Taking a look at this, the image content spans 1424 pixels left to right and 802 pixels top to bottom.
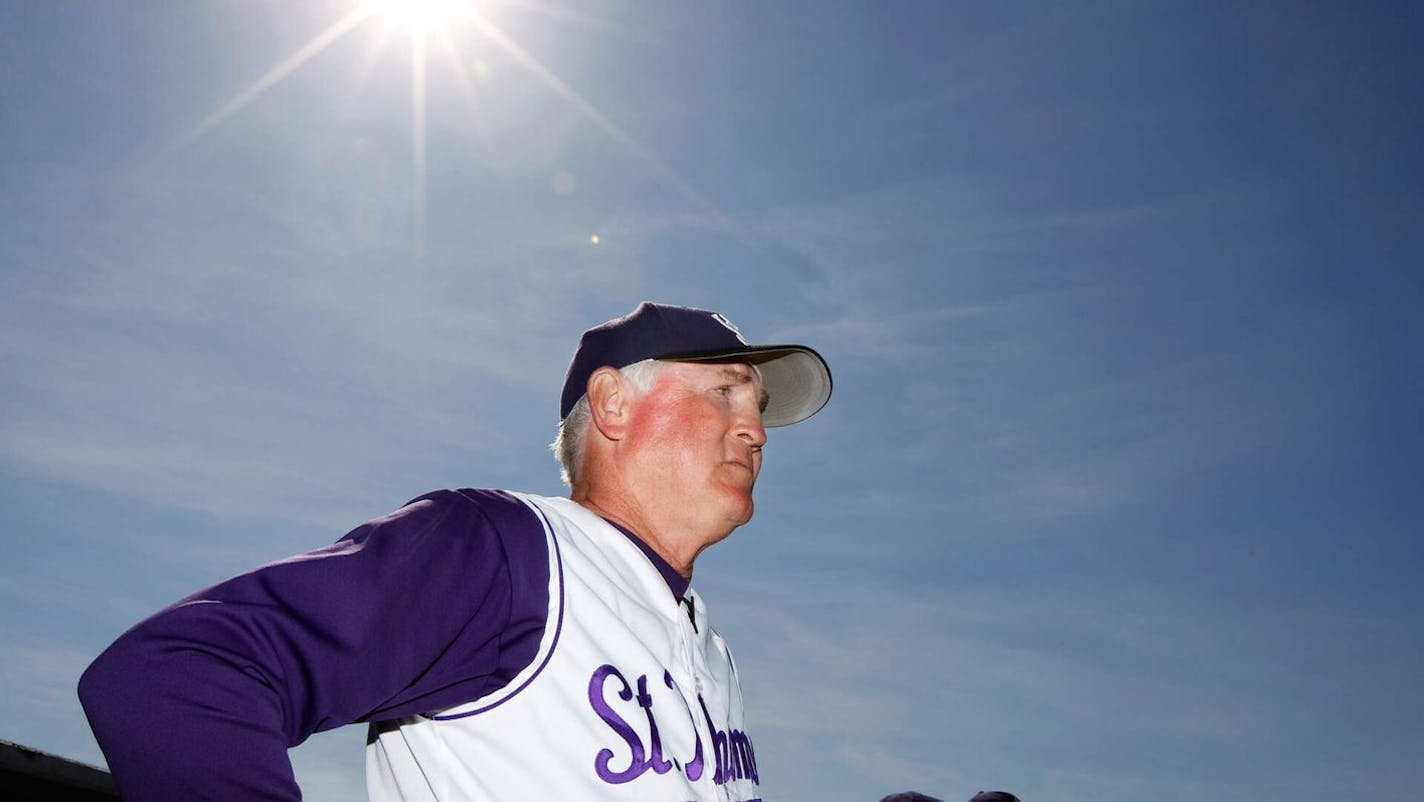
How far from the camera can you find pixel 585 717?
1910mm

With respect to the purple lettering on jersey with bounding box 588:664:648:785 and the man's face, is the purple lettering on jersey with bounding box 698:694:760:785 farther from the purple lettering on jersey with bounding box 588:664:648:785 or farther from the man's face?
the man's face

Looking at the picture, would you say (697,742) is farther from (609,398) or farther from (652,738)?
(609,398)


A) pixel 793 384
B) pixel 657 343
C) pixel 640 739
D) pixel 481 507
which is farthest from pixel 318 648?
pixel 793 384

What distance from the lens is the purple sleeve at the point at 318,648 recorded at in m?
1.27

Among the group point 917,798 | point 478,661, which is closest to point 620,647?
point 478,661

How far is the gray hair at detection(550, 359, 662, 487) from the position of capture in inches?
102

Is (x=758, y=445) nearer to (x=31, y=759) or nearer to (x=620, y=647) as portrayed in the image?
(x=620, y=647)

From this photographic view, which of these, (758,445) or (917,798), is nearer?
(758,445)

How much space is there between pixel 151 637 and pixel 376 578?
0.31 m

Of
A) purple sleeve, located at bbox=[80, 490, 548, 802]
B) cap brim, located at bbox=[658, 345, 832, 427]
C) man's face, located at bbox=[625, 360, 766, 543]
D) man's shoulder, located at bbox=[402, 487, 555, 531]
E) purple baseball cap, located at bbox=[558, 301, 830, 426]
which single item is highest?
cap brim, located at bbox=[658, 345, 832, 427]

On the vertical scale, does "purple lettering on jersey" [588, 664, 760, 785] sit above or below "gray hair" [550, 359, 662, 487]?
below

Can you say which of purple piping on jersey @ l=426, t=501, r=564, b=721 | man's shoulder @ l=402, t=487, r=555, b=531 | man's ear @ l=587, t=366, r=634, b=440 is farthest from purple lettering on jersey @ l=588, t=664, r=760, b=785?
man's ear @ l=587, t=366, r=634, b=440

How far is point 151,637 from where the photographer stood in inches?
51.1

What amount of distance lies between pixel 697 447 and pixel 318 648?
120cm
